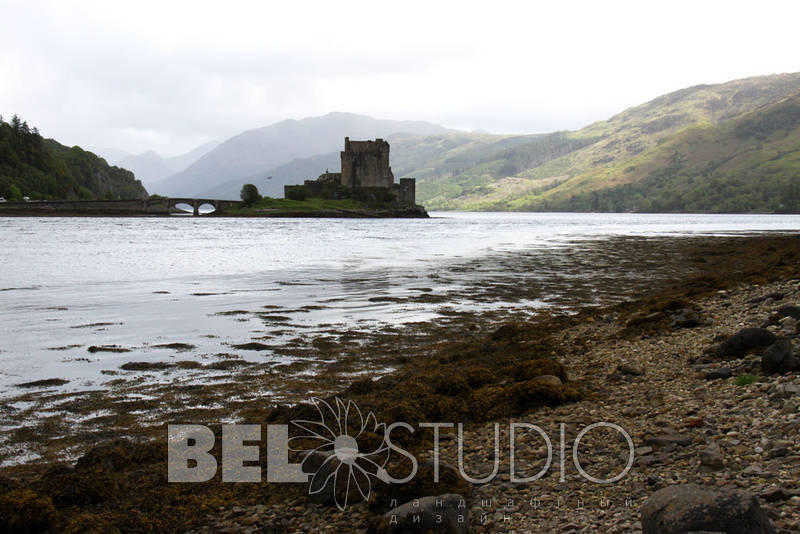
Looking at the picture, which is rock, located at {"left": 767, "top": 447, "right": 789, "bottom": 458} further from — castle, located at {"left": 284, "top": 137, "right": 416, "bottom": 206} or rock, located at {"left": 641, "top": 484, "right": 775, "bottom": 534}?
castle, located at {"left": 284, "top": 137, "right": 416, "bottom": 206}

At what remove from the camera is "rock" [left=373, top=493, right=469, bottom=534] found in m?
4.51

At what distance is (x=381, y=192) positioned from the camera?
6073 inches

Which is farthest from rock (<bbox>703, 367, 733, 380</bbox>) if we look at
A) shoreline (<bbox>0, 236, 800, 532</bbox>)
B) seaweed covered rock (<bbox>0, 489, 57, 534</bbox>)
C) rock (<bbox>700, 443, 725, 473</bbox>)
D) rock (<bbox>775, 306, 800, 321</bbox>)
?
seaweed covered rock (<bbox>0, 489, 57, 534</bbox>)

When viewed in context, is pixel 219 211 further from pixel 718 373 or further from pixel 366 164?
pixel 718 373

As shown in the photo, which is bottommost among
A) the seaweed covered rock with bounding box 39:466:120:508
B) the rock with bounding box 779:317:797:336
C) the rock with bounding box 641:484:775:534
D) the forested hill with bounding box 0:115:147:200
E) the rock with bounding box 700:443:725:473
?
the seaweed covered rock with bounding box 39:466:120:508

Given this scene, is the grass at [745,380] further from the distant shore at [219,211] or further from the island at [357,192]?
the island at [357,192]

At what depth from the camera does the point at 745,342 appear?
8.54 metres

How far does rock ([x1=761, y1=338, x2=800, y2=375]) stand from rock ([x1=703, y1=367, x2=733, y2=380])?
40cm

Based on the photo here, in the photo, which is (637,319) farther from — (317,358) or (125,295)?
(125,295)

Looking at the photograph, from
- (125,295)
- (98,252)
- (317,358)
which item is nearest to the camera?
(317,358)

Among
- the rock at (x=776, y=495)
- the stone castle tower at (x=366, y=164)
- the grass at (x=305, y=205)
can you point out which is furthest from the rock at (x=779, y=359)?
the stone castle tower at (x=366, y=164)

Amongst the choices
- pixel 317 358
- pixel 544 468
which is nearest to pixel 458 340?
pixel 317 358

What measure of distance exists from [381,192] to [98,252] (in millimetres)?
117302

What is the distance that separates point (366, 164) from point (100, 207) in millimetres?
65049
